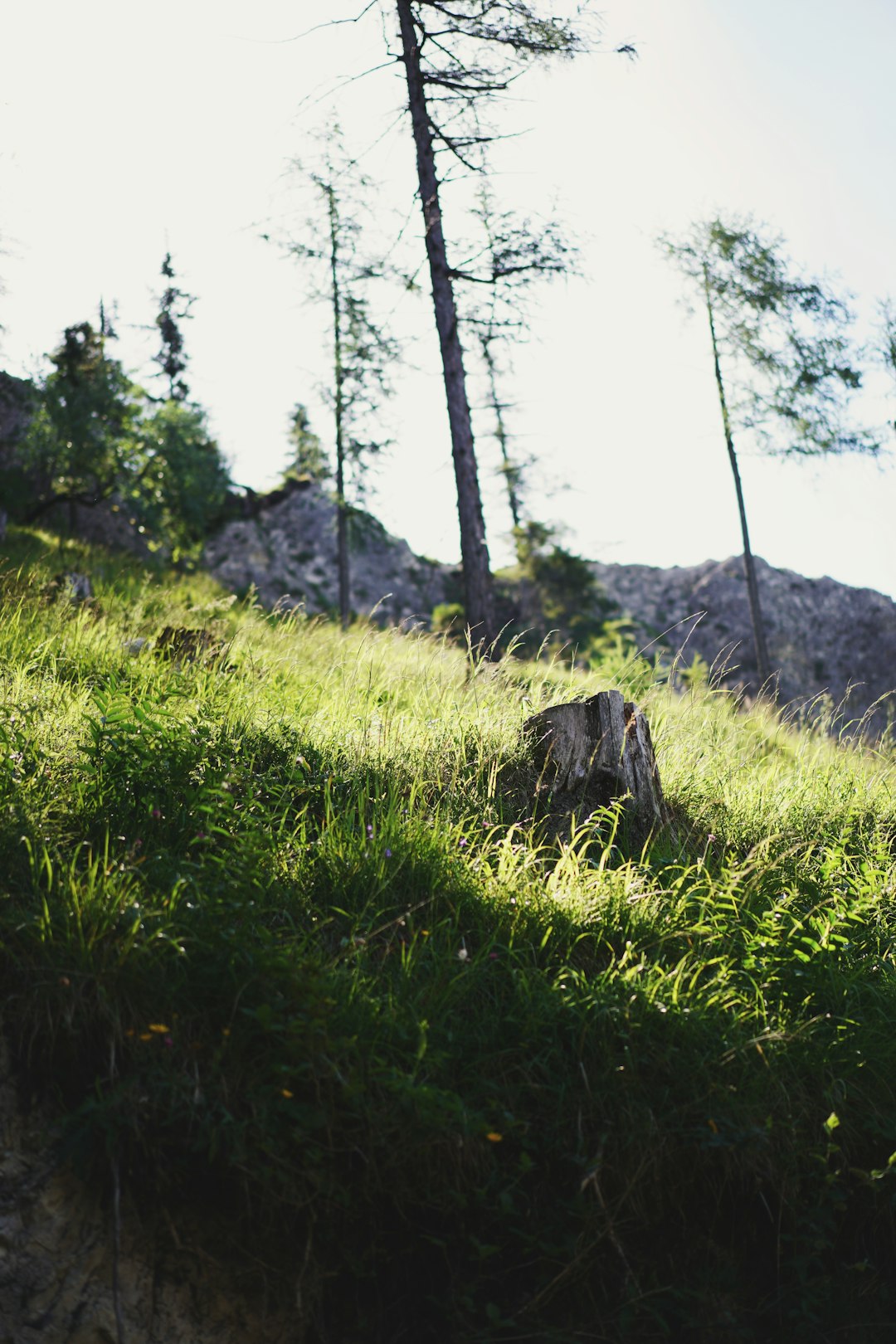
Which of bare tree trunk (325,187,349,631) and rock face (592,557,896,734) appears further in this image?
rock face (592,557,896,734)

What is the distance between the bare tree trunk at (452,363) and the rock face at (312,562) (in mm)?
15394

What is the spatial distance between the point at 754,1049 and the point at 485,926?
1.21 meters

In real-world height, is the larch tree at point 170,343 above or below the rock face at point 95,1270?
above

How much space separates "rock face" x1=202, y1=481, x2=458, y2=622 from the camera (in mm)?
27672

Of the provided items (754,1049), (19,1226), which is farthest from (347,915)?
(754,1049)

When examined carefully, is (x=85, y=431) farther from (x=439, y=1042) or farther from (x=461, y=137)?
(x=439, y=1042)

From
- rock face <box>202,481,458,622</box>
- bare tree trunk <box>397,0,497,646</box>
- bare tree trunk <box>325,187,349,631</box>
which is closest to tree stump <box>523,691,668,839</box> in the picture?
bare tree trunk <box>397,0,497,646</box>

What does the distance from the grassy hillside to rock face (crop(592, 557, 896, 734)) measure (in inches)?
1090

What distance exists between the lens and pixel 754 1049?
3.56 metres

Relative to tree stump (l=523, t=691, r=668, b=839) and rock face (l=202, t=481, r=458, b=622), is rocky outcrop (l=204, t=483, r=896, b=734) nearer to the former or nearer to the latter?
rock face (l=202, t=481, r=458, b=622)

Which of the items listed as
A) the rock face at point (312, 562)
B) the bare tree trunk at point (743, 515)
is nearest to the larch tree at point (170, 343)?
the rock face at point (312, 562)

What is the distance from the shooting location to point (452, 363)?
1043 cm

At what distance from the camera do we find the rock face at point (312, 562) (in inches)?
1089

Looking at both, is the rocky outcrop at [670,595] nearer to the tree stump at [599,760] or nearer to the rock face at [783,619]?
the rock face at [783,619]
